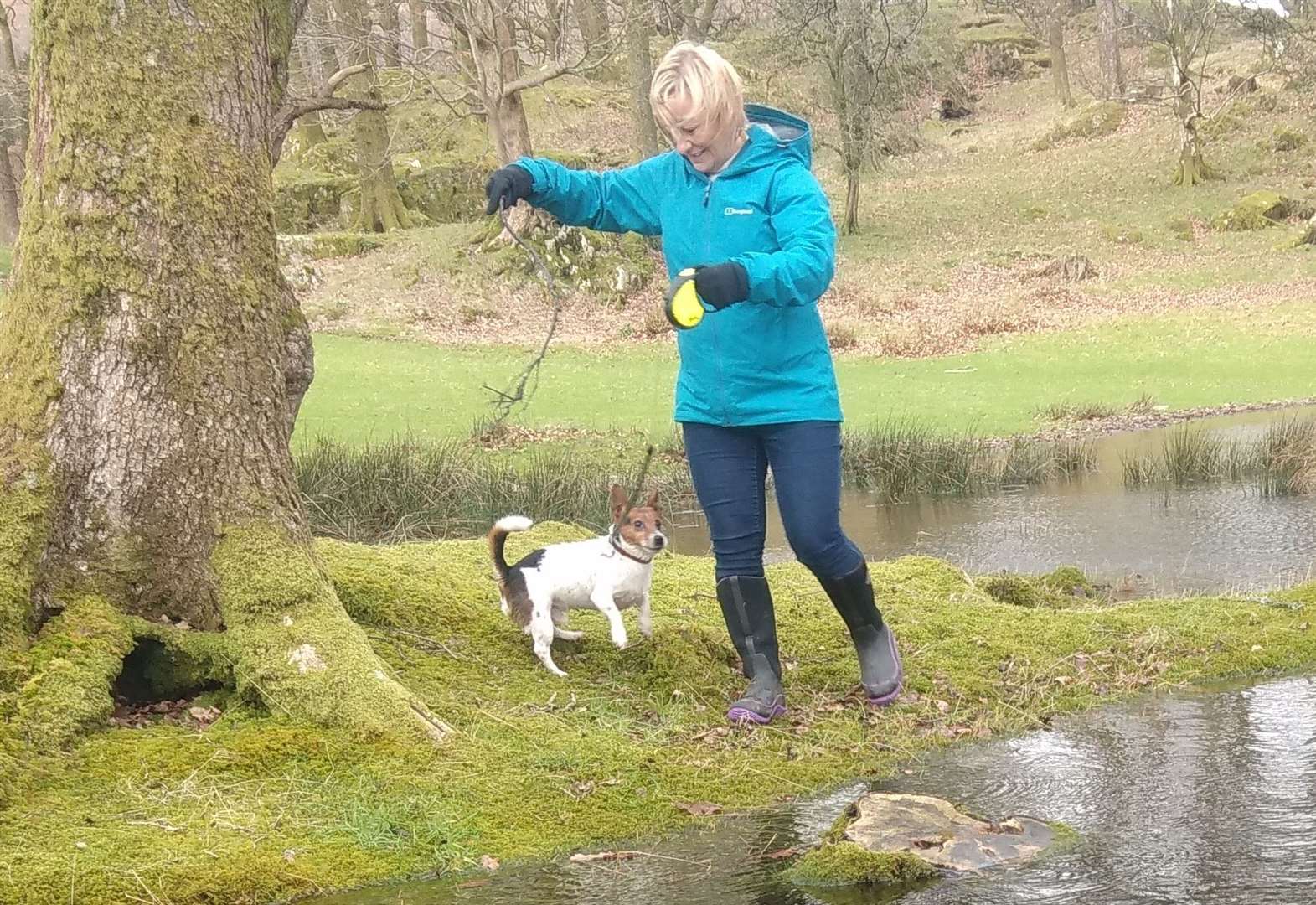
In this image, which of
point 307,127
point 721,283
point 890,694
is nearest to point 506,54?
point 307,127

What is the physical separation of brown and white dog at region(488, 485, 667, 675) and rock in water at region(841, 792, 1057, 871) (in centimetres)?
186

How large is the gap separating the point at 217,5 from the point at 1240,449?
454 inches

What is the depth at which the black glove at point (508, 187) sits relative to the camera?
516 cm

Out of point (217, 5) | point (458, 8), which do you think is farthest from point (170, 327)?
point (458, 8)

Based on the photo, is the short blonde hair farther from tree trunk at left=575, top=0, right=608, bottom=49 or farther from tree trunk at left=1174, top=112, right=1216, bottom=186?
tree trunk at left=1174, top=112, right=1216, bottom=186

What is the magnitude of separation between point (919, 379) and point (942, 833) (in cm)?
1788

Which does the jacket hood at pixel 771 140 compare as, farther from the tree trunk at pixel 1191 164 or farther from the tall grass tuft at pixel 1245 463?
the tree trunk at pixel 1191 164

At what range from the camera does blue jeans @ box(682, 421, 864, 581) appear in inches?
203

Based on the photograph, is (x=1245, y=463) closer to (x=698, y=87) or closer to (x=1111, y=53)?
(x=698, y=87)

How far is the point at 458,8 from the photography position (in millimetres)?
27203

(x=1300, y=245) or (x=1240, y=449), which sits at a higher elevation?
(x=1300, y=245)

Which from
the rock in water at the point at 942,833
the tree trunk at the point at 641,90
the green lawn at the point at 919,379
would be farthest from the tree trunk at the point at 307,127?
the rock in water at the point at 942,833

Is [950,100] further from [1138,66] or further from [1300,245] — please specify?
[1300,245]

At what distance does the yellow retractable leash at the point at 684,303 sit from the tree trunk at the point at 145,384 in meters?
1.64
